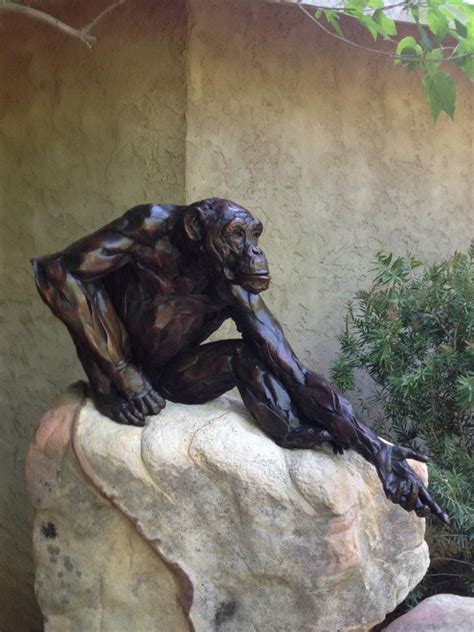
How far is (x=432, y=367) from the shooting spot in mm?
2674

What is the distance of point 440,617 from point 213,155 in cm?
166

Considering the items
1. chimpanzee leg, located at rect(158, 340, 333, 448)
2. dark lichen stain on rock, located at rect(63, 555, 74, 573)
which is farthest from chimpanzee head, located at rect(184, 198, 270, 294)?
dark lichen stain on rock, located at rect(63, 555, 74, 573)

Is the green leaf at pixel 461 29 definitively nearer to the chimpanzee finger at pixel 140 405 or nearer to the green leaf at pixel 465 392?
the green leaf at pixel 465 392

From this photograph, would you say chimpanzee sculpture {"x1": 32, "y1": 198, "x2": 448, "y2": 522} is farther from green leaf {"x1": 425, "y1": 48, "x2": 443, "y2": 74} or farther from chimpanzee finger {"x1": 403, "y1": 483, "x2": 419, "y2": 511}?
green leaf {"x1": 425, "y1": 48, "x2": 443, "y2": 74}

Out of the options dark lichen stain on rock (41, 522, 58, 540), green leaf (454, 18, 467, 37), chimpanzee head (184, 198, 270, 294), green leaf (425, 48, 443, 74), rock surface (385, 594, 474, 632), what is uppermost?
green leaf (454, 18, 467, 37)

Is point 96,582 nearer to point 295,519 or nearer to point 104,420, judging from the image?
point 104,420

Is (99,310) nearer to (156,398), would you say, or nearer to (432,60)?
(156,398)

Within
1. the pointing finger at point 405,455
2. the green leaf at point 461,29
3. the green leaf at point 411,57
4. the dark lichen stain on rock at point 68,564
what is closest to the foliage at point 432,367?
the pointing finger at point 405,455

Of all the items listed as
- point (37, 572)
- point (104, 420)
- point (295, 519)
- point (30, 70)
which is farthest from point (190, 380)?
point (30, 70)

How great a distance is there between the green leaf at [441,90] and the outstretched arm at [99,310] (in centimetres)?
87

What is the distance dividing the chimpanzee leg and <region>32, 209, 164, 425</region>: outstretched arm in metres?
0.12

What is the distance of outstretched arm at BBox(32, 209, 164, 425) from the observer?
6.64 ft

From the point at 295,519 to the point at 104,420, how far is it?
57cm

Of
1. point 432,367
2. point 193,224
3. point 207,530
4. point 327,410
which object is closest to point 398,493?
point 327,410
